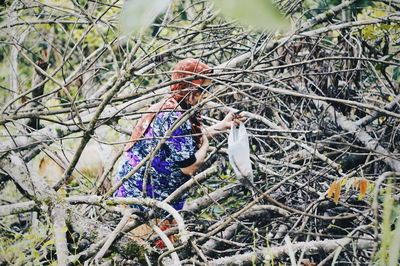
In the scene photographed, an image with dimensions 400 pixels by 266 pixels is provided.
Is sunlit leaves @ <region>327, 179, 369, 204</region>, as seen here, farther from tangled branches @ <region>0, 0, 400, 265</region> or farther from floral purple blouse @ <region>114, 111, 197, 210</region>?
floral purple blouse @ <region>114, 111, 197, 210</region>

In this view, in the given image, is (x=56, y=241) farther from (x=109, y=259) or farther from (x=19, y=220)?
(x=19, y=220)

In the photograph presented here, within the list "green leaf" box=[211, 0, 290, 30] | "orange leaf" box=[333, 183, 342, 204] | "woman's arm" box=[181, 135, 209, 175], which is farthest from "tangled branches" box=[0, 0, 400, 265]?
"green leaf" box=[211, 0, 290, 30]

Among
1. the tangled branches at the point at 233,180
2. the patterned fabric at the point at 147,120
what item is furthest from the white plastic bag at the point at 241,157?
the patterned fabric at the point at 147,120

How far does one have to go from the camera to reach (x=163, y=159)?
2898 millimetres

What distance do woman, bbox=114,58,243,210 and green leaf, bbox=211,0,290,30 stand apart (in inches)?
91.1

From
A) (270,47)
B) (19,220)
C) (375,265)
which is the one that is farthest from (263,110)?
(19,220)

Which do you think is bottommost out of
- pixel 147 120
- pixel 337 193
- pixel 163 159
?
pixel 337 193

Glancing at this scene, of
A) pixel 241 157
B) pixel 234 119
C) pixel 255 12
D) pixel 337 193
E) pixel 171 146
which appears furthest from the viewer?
pixel 171 146

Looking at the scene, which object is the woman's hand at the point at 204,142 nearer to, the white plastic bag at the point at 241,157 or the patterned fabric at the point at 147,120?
the patterned fabric at the point at 147,120

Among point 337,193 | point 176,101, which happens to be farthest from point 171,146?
point 337,193

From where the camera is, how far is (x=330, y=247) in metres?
2.09

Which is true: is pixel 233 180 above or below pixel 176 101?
below

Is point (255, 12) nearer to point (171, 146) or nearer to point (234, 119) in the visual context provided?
point (234, 119)

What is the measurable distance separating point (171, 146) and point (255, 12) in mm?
2477
